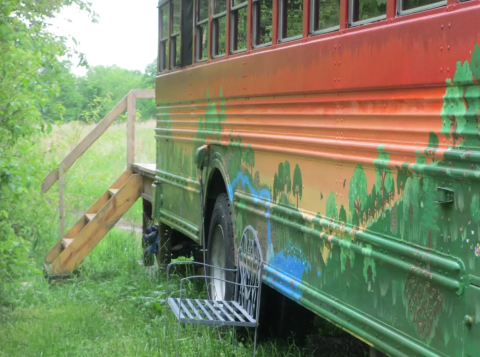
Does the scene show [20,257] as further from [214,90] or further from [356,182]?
[356,182]

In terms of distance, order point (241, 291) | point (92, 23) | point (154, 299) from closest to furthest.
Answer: point (241, 291)
point (154, 299)
point (92, 23)

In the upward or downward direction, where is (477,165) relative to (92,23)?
downward

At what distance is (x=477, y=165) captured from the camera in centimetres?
273

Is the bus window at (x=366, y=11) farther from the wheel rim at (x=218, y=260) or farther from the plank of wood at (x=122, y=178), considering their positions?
the plank of wood at (x=122, y=178)

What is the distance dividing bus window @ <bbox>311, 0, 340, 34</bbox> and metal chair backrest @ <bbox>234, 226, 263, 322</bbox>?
1.39 metres

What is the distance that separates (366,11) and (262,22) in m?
1.64

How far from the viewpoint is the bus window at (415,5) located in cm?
308

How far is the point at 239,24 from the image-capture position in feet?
19.2

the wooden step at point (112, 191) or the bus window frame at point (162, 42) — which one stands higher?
the bus window frame at point (162, 42)

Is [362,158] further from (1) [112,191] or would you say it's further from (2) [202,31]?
(1) [112,191]

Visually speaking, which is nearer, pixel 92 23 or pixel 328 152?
pixel 328 152

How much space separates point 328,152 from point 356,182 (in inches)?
14.5

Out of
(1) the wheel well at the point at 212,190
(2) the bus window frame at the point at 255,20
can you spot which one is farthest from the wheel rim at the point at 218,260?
(2) the bus window frame at the point at 255,20

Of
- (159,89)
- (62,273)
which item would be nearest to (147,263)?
(62,273)
